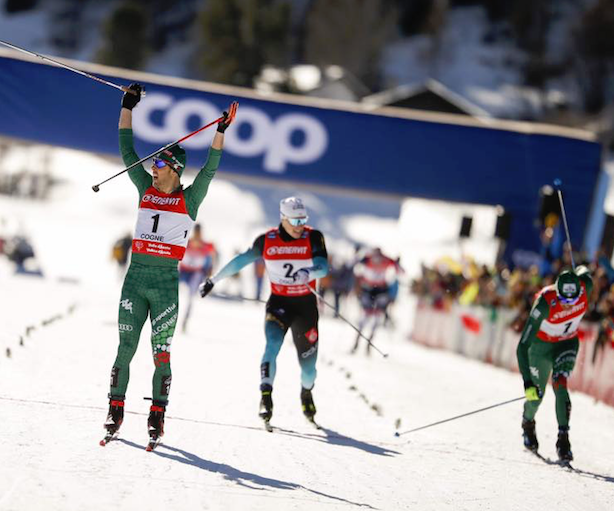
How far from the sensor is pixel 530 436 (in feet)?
30.2

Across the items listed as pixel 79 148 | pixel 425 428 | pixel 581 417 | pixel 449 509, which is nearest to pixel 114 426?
pixel 449 509

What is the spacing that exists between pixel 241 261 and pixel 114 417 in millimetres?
2205

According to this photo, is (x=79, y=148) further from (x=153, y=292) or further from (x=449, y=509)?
(x=449, y=509)

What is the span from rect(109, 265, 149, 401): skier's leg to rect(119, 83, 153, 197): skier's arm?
1.97ft

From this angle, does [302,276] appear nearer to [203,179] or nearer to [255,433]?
[255,433]

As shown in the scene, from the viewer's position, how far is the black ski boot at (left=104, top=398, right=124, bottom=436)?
23.0ft

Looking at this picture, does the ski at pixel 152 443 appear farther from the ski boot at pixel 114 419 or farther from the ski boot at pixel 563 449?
the ski boot at pixel 563 449

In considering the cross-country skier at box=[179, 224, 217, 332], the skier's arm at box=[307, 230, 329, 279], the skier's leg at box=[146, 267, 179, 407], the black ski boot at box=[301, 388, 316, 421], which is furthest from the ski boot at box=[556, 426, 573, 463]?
the cross-country skier at box=[179, 224, 217, 332]

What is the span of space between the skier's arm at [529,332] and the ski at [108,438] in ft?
12.3

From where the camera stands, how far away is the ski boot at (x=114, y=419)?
702cm

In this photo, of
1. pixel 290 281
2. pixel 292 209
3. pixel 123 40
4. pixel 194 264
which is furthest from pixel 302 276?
pixel 123 40

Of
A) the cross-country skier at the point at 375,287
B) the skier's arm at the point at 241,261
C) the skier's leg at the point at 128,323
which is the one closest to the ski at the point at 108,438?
the skier's leg at the point at 128,323

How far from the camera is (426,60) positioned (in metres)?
91.1

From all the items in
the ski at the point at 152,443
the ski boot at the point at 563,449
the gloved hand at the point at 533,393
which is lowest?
the ski at the point at 152,443
